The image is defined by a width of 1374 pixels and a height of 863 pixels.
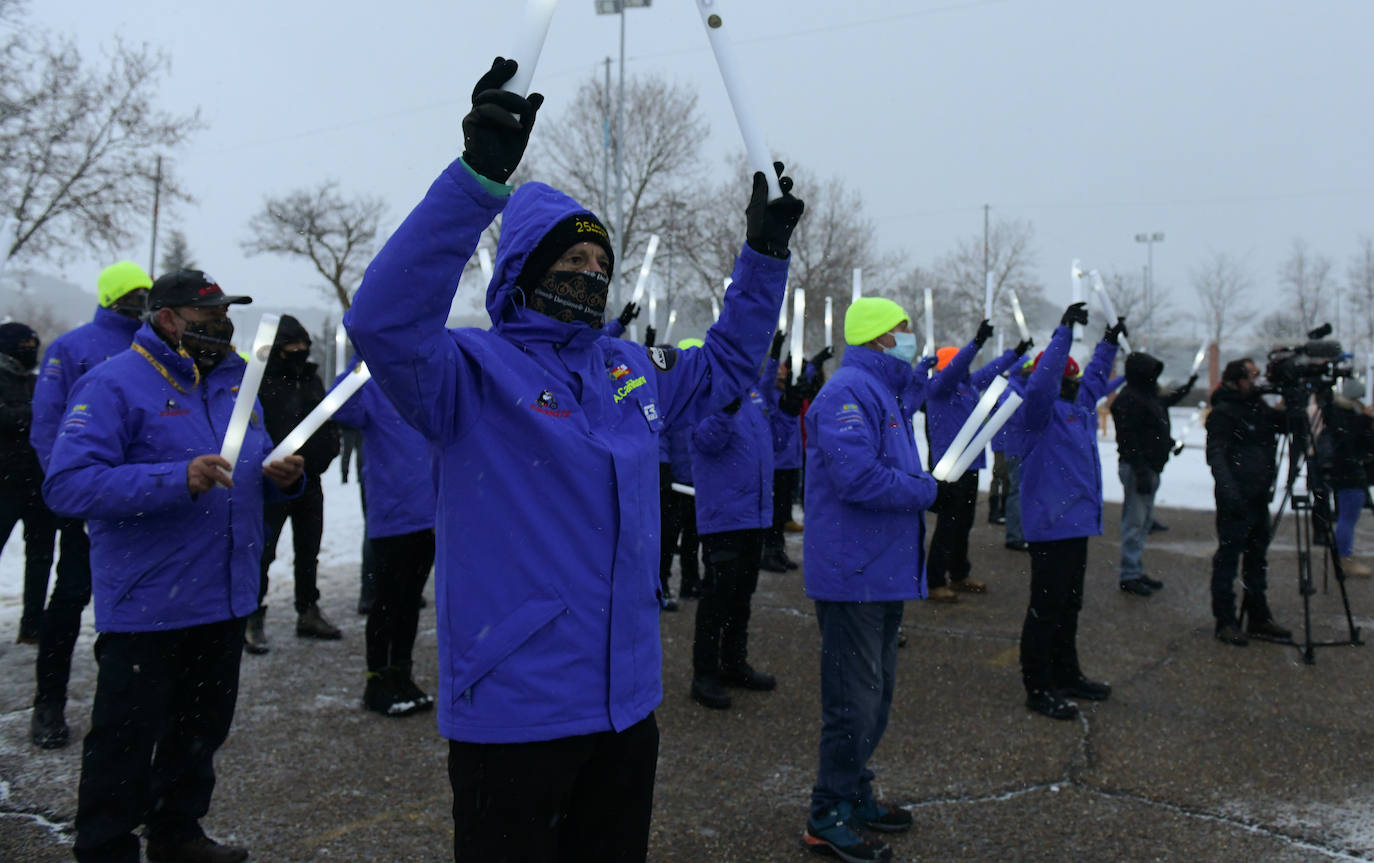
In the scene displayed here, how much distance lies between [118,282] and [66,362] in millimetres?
583

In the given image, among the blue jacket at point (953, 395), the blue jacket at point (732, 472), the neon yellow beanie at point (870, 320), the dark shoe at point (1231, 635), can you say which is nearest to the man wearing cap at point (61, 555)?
the blue jacket at point (732, 472)

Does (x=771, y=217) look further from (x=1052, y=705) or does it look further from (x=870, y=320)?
(x=1052, y=705)

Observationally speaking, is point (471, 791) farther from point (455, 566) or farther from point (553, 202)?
point (553, 202)

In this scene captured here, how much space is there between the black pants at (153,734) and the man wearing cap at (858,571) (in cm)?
217

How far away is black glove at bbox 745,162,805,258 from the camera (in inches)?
95.6

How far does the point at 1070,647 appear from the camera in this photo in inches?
219

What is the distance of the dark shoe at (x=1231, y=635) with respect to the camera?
6723 mm

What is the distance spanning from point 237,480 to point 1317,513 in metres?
7.09

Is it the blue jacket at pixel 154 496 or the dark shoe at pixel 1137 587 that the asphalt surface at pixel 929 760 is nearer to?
the blue jacket at pixel 154 496

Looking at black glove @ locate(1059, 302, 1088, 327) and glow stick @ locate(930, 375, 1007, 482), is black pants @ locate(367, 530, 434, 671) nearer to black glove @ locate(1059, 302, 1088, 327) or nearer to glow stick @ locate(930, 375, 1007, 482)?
glow stick @ locate(930, 375, 1007, 482)

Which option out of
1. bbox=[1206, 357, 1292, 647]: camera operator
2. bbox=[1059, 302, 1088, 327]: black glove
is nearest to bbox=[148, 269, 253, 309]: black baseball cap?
bbox=[1059, 302, 1088, 327]: black glove

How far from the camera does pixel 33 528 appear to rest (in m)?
5.19

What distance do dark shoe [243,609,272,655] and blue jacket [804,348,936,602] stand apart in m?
3.87

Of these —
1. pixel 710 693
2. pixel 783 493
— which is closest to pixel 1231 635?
pixel 710 693
